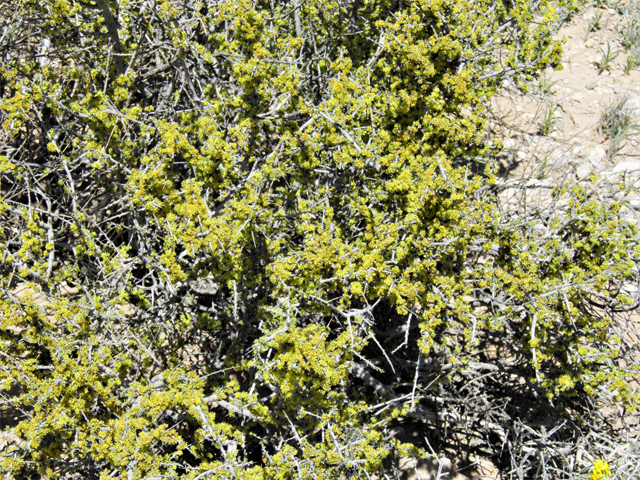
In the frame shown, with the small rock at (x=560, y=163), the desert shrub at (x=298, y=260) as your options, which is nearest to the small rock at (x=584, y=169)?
the small rock at (x=560, y=163)

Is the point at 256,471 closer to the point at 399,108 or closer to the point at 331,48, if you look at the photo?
the point at 399,108

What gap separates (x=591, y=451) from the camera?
3441mm

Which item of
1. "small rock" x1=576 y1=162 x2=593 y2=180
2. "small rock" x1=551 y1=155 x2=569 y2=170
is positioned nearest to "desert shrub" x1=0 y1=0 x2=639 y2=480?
"small rock" x1=551 y1=155 x2=569 y2=170

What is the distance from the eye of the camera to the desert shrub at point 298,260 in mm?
2980

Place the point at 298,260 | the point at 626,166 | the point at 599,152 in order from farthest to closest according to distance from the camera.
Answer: the point at 599,152
the point at 626,166
the point at 298,260

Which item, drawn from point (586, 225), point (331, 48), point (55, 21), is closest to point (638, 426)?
point (586, 225)

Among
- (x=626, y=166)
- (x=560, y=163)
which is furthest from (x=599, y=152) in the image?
(x=560, y=163)

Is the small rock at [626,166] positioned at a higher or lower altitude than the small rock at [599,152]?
lower

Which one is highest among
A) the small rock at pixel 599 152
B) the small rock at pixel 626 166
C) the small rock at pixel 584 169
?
the small rock at pixel 599 152

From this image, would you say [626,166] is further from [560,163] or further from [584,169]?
[560,163]

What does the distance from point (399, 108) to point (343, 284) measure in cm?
119

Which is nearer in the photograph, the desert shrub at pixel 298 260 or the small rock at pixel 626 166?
the desert shrub at pixel 298 260

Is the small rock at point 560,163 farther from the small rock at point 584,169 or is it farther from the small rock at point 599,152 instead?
the small rock at point 599,152

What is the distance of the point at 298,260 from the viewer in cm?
320
